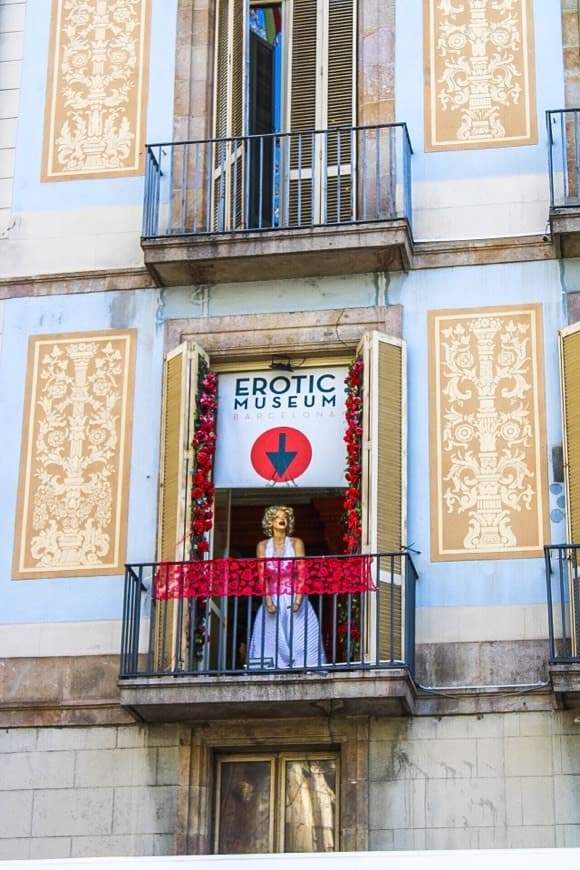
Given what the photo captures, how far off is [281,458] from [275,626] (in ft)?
5.18

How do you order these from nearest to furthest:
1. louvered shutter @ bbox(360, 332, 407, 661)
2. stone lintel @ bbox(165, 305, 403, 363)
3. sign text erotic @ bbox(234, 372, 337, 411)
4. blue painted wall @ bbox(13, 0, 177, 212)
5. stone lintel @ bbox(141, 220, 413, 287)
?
1. louvered shutter @ bbox(360, 332, 407, 661)
2. stone lintel @ bbox(141, 220, 413, 287)
3. stone lintel @ bbox(165, 305, 403, 363)
4. sign text erotic @ bbox(234, 372, 337, 411)
5. blue painted wall @ bbox(13, 0, 177, 212)

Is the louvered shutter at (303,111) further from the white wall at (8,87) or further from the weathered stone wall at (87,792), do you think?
the weathered stone wall at (87,792)

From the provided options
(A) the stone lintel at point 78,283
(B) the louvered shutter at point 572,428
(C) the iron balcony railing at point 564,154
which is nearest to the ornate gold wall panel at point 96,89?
(A) the stone lintel at point 78,283

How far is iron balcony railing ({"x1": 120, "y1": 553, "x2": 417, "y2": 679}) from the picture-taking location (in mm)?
17188

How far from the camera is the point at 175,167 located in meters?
19.4

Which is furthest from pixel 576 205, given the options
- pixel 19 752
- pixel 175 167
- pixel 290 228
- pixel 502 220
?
pixel 19 752

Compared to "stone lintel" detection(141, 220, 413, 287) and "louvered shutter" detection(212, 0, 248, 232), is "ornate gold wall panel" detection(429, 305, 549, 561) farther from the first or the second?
"louvered shutter" detection(212, 0, 248, 232)

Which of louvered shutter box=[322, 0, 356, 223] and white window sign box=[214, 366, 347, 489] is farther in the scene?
louvered shutter box=[322, 0, 356, 223]

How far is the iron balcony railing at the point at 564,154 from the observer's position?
18547mm

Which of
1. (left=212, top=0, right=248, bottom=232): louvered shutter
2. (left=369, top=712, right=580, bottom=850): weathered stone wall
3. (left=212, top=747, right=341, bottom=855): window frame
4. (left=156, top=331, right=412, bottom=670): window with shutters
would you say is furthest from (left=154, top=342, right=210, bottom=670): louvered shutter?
(left=369, top=712, right=580, bottom=850): weathered stone wall

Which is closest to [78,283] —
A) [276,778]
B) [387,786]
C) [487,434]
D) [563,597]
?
[487,434]

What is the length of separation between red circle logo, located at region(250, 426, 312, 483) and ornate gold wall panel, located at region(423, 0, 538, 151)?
2745 mm

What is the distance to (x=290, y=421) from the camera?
61.2 ft

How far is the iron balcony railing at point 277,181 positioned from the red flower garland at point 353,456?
1.37 meters
